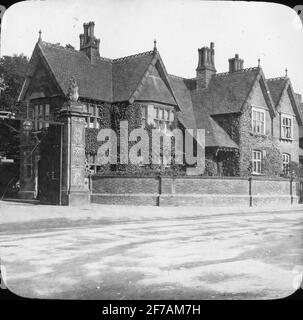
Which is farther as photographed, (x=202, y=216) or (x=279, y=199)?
(x=279, y=199)

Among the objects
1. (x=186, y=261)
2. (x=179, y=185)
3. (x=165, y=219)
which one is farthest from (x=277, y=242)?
(x=179, y=185)

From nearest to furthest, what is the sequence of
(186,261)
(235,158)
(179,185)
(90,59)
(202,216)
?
(186,261)
(202,216)
(179,185)
(90,59)
(235,158)

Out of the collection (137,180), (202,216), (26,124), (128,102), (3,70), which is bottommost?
(202,216)

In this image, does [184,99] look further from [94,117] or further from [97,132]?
[97,132]

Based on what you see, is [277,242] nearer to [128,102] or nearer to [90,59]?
[128,102]

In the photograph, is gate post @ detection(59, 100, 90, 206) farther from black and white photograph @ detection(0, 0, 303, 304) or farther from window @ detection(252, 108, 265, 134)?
window @ detection(252, 108, 265, 134)

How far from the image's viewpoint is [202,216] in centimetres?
1830

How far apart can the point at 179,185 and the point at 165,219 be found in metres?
6.13

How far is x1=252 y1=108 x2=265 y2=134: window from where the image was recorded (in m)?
33.3

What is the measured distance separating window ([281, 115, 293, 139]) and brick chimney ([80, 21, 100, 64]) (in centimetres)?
1558

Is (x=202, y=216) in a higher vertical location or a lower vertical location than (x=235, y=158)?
lower

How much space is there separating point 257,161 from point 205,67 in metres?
8.06

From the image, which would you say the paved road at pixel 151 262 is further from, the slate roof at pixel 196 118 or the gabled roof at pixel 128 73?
the slate roof at pixel 196 118

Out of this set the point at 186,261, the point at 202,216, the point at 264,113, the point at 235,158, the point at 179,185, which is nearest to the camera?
the point at 186,261
